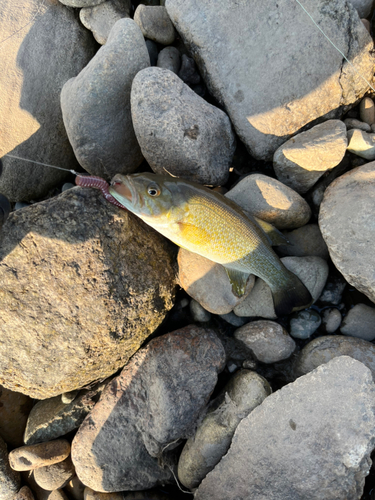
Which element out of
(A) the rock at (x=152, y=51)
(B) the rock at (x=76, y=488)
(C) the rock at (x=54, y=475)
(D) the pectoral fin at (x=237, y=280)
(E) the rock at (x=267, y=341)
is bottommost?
(B) the rock at (x=76, y=488)

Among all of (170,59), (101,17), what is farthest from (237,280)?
(101,17)

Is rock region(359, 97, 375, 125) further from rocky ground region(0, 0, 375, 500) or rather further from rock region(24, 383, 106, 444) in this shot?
rock region(24, 383, 106, 444)

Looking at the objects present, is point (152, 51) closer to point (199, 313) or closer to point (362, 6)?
point (362, 6)

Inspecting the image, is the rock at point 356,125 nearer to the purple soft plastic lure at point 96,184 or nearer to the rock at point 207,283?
the rock at point 207,283

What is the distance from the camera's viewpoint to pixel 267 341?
3.50 meters

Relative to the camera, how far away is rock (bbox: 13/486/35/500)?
3824 mm

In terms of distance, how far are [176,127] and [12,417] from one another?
3974 mm

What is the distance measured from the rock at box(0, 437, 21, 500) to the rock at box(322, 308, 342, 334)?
13.3 ft

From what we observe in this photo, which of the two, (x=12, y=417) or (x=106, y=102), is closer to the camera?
(x=106, y=102)

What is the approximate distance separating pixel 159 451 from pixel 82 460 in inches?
32.6

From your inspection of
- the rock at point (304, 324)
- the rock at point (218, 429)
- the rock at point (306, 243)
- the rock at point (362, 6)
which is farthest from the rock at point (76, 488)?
the rock at point (362, 6)

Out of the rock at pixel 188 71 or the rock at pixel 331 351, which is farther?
the rock at pixel 188 71

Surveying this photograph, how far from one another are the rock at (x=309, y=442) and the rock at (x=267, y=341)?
1.76 ft

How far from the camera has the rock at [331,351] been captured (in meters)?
3.24
